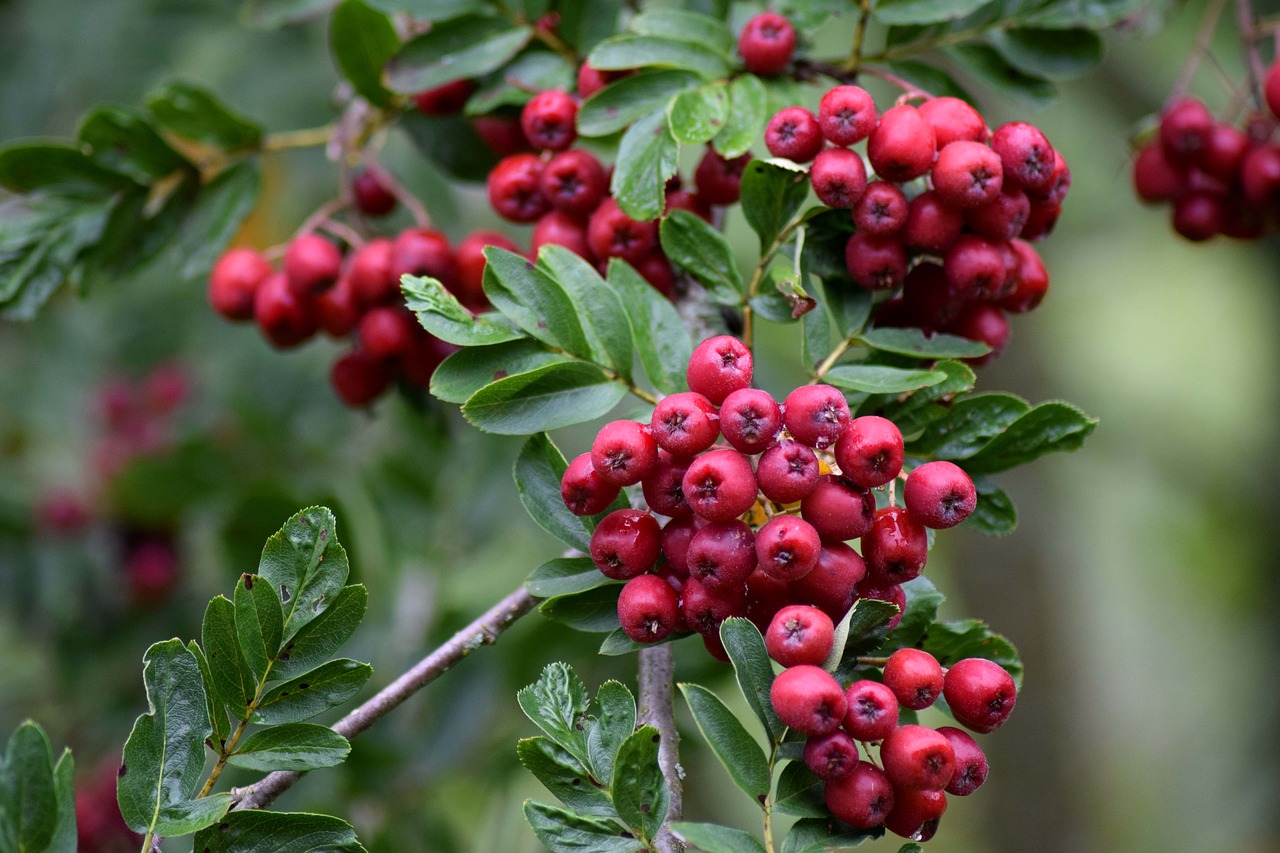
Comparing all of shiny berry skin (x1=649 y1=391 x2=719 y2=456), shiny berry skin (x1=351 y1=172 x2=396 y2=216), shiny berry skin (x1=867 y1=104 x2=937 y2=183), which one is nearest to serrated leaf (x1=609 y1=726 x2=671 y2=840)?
shiny berry skin (x1=649 y1=391 x2=719 y2=456)

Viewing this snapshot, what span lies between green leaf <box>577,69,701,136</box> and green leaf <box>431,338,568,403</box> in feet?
0.88

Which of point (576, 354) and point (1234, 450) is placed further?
point (1234, 450)

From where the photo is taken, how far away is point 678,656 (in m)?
1.88

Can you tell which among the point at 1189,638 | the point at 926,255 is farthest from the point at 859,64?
the point at 1189,638

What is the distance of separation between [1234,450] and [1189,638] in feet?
8.06

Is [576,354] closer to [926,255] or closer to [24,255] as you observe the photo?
[926,255]

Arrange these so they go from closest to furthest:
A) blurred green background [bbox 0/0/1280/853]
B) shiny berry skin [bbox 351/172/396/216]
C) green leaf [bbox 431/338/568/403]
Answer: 1. green leaf [bbox 431/338/568/403]
2. shiny berry skin [bbox 351/172/396/216]
3. blurred green background [bbox 0/0/1280/853]

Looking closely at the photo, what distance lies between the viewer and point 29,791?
892 millimetres

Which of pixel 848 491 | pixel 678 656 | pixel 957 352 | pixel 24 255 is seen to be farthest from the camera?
pixel 678 656

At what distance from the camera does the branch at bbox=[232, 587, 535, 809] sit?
101 cm

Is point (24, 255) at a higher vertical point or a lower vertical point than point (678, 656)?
higher

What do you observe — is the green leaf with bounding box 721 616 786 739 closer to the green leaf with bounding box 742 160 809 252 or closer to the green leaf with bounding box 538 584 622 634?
the green leaf with bounding box 538 584 622 634

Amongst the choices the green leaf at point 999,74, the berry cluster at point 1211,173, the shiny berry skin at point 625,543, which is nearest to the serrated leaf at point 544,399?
the shiny berry skin at point 625,543

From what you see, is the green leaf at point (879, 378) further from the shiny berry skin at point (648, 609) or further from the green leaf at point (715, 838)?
the green leaf at point (715, 838)
